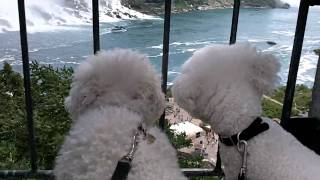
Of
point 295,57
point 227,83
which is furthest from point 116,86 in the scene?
point 295,57

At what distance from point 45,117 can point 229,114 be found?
9067 millimetres

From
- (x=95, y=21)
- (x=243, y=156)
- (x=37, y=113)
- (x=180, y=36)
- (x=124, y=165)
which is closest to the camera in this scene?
(x=124, y=165)

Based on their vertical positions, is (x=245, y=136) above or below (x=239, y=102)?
below

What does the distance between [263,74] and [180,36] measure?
107 feet

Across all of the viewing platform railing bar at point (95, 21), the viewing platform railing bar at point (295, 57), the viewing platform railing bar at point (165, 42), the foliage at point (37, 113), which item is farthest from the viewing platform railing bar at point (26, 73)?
the foliage at point (37, 113)

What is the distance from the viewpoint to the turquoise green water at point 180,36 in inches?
1079

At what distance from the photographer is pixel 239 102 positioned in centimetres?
179

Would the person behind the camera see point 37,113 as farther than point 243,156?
Yes

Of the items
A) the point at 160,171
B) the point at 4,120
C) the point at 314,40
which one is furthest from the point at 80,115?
the point at 314,40

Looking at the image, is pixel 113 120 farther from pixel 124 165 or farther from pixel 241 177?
pixel 241 177

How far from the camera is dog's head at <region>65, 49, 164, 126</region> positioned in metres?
1.67

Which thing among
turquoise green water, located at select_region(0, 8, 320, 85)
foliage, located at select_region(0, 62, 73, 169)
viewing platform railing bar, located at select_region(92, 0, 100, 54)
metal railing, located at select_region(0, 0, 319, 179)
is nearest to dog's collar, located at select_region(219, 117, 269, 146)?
metal railing, located at select_region(0, 0, 319, 179)

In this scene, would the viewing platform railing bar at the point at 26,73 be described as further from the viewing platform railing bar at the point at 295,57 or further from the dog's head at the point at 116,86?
the viewing platform railing bar at the point at 295,57

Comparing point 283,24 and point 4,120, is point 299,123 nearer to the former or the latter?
point 4,120
